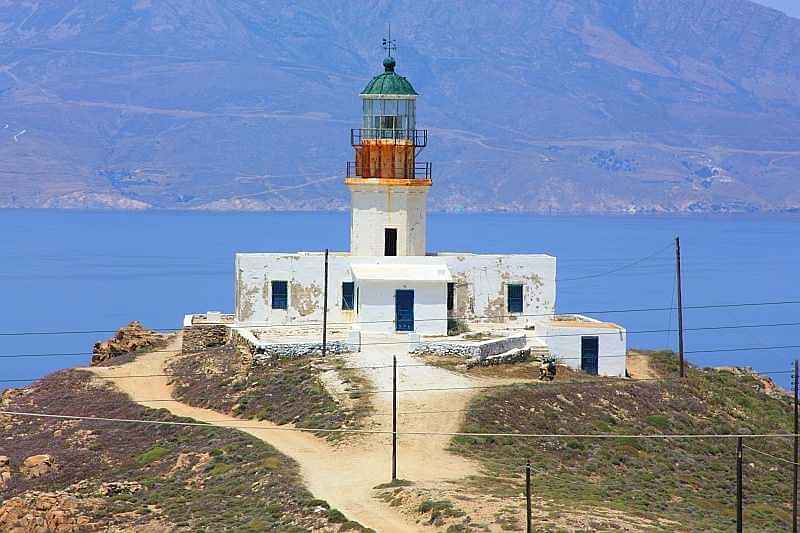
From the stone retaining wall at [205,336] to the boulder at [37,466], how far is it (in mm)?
11364

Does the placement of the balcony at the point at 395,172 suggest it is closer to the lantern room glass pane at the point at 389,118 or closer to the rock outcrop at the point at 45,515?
the lantern room glass pane at the point at 389,118

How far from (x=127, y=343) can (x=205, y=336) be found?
13.7ft

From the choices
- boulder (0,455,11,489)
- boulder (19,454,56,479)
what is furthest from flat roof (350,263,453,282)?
boulder (0,455,11,489)

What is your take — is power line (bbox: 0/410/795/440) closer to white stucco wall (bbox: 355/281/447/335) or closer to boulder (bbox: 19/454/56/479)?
boulder (bbox: 19/454/56/479)

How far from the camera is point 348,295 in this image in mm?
44906

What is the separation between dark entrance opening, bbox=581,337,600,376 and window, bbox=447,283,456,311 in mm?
3698

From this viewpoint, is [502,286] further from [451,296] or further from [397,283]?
[397,283]

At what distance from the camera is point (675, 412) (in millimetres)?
39500

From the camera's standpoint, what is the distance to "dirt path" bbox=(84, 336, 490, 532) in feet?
95.7

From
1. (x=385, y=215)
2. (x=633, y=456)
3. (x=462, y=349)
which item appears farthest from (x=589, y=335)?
(x=633, y=456)

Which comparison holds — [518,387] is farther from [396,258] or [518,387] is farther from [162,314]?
[162,314]

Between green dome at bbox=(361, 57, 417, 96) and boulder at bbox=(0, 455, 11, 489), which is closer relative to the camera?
boulder at bbox=(0, 455, 11, 489)

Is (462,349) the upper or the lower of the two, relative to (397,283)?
lower

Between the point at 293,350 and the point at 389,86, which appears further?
the point at 389,86
